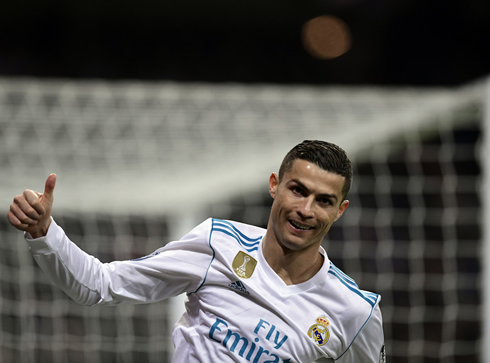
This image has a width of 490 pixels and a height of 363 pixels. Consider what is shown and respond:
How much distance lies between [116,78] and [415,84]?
A: 18.6ft

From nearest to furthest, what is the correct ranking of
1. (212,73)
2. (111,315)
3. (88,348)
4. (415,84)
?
(88,348)
(111,315)
(415,84)
(212,73)

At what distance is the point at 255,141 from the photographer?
14.7 feet

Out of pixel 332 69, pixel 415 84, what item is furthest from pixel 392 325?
pixel 332 69

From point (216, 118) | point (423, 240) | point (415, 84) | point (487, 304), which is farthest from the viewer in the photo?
point (415, 84)

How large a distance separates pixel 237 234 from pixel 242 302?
25 cm

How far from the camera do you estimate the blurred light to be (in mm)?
11750

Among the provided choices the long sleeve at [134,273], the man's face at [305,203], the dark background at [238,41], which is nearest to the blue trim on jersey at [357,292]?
the man's face at [305,203]

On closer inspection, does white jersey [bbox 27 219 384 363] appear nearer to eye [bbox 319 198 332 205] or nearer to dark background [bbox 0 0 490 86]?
eye [bbox 319 198 332 205]

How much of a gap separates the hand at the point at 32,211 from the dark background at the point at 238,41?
9.36 metres

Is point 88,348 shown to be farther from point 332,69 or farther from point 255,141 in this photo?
point 332,69

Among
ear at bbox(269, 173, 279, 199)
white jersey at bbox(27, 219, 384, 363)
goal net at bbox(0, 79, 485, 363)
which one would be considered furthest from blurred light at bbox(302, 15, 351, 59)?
white jersey at bbox(27, 219, 384, 363)

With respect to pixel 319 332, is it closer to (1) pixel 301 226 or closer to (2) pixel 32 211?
(1) pixel 301 226

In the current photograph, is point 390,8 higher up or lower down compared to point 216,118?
higher up

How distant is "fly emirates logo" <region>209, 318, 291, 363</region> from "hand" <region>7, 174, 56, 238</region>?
66 cm
